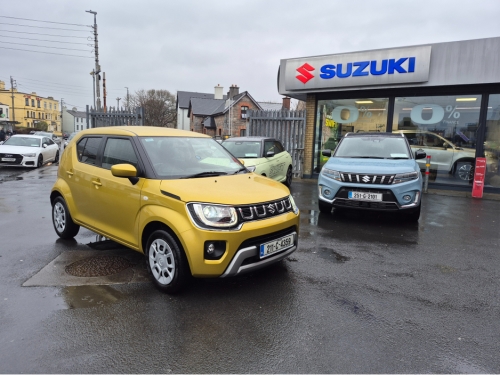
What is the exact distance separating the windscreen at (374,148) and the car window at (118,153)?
4931 millimetres

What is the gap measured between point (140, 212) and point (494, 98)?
11409 millimetres

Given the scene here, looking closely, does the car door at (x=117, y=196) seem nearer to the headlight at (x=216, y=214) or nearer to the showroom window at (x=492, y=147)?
the headlight at (x=216, y=214)

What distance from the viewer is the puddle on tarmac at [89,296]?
3571 millimetres

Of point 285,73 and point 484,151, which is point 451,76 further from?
point 285,73

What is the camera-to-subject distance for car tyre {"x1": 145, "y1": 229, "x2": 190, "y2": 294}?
3598 mm

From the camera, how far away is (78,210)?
5090mm

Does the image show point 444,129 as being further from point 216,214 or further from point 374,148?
point 216,214

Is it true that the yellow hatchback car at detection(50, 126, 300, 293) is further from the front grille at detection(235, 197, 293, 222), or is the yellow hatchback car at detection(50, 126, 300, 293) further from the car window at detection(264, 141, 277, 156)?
the car window at detection(264, 141, 277, 156)

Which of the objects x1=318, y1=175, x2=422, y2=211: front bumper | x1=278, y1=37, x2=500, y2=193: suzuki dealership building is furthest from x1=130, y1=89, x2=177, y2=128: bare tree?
x1=318, y1=175, x2=422, y2=211: front bumper

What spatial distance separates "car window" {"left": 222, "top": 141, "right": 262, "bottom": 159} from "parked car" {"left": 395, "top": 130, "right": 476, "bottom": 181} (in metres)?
5.60

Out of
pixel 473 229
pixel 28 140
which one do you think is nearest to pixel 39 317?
pixel 473 229

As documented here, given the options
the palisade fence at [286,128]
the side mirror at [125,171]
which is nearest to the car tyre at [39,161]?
the palisade fence at [286,128]

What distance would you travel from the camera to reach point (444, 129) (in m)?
11.8

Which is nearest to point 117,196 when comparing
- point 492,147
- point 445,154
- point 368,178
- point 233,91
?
point 368,178
